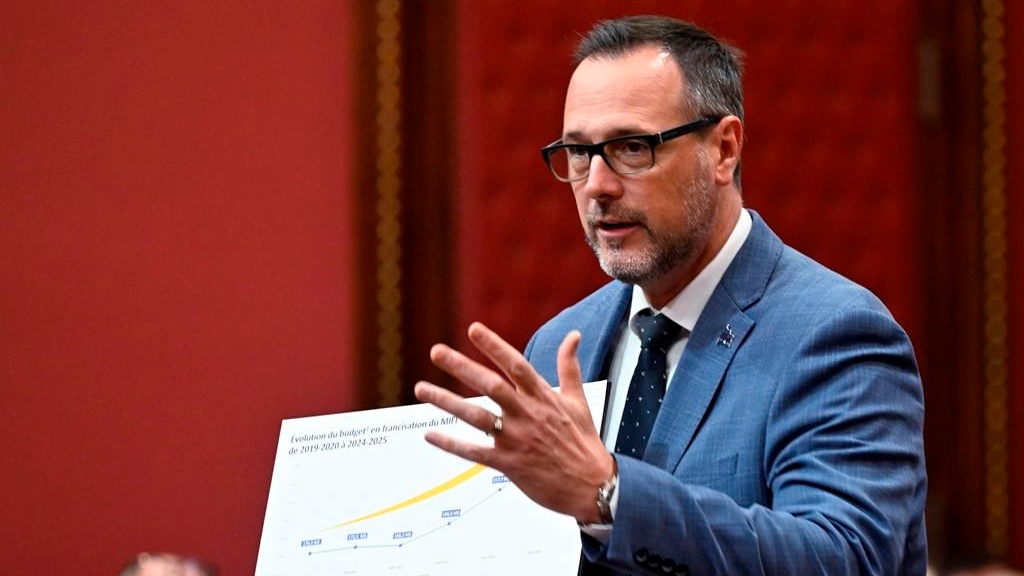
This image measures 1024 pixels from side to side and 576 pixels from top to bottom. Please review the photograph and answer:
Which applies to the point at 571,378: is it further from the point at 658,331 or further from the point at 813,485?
the point at 658,331

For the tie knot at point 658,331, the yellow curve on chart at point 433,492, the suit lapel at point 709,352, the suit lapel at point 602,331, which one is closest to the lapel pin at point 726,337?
the suit lapel at point 709,352

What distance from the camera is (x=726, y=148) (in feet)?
6.22

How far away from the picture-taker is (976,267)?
4.06 meters

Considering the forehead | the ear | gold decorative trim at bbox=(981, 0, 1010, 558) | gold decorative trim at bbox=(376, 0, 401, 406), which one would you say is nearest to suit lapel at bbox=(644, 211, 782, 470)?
the ear

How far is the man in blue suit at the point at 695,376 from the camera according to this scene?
1.38m

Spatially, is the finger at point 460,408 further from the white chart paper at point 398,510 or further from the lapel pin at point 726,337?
the lapel pin at point 726,337

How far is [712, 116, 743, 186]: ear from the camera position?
73.8 inches

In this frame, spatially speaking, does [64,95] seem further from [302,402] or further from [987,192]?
[987,192]

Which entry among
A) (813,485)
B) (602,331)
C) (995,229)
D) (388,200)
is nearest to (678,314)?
(602,331)

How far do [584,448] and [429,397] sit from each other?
0.55ft

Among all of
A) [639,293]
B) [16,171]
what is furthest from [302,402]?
[639,293]

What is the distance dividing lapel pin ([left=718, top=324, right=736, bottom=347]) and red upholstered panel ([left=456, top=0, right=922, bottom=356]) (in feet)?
7.02

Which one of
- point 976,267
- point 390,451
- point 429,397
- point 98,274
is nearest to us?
point 429,397

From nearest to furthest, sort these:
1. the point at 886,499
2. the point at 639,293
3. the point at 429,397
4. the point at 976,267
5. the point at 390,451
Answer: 1. the point at 429,397
2. the point at 886,499
3. the point at 390,451
4. the point at 639,293
5. the point at 976,267
